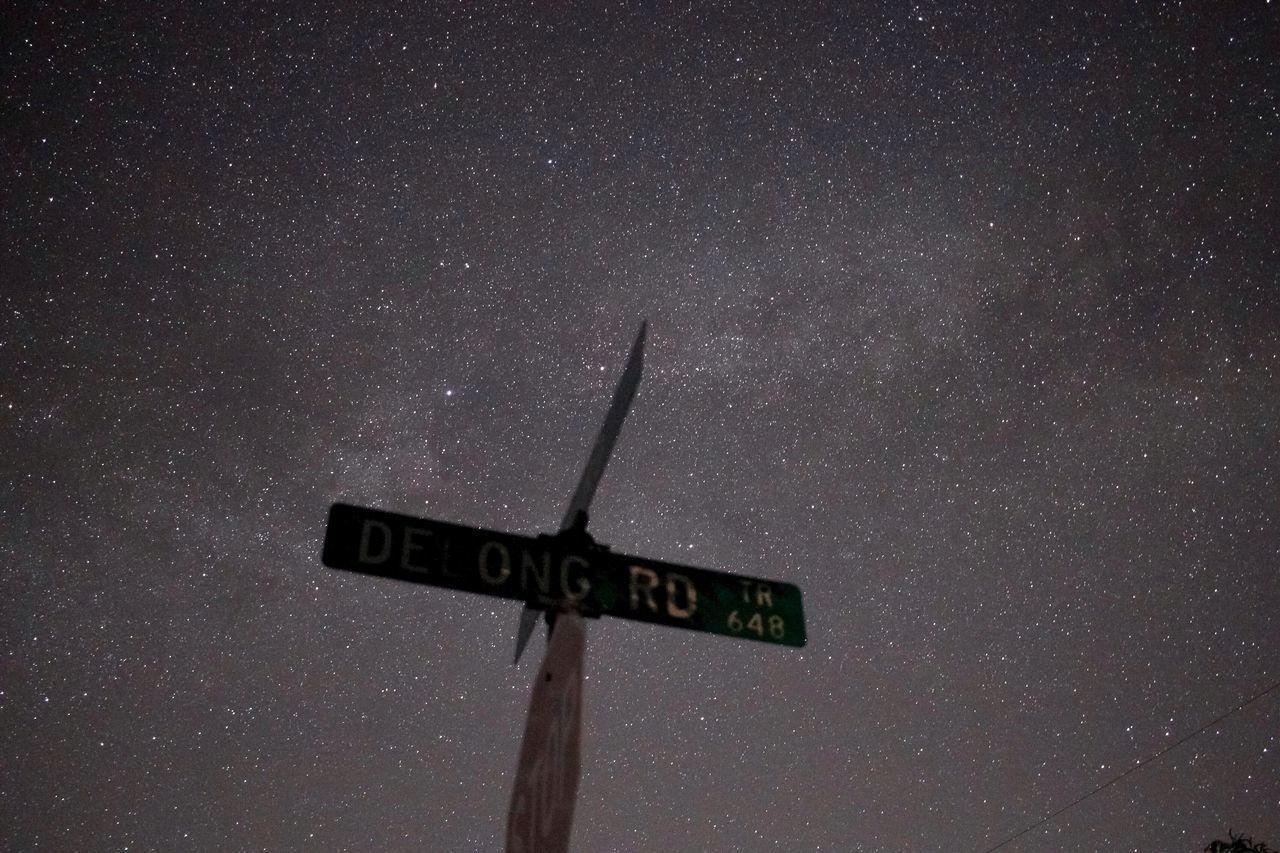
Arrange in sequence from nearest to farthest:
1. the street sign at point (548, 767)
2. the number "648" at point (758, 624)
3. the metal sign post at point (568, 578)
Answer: the street sign at point (548, 767), the metal sign post at point (568, 578), the number "648" at point (758, 624)

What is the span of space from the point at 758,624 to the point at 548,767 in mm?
1605

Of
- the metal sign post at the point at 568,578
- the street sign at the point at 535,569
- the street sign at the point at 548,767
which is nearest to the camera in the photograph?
the street sign at the point at 548,767

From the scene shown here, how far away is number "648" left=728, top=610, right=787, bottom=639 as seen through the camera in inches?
161

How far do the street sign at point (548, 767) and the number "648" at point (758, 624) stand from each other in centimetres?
127

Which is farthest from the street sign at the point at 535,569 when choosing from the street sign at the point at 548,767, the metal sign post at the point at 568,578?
the street sign at the point at 548,767

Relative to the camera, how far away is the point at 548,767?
271 centimetres

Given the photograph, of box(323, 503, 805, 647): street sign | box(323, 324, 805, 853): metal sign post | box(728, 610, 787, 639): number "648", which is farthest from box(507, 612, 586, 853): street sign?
box(728, 610, 787, 639): number "648"

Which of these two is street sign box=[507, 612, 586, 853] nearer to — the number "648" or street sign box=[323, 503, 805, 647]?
street sign box=[323, 503, 805, 647]

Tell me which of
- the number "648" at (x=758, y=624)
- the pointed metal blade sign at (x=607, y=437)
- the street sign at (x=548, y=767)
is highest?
the pointed metal blade sign at (x=607, y=437)

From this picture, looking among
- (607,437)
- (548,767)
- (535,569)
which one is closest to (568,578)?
(535,569)

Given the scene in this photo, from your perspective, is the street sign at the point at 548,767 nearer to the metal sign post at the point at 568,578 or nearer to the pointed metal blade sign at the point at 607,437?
the metal sign post at the point at 568,578

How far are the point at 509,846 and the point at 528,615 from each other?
132cm

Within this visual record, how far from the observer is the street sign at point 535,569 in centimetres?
357

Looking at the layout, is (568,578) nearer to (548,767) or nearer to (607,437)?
(607,437)
